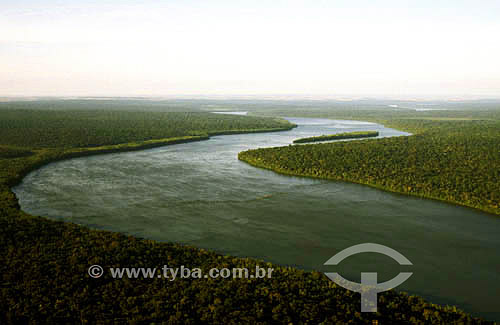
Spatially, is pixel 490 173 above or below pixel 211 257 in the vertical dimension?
above

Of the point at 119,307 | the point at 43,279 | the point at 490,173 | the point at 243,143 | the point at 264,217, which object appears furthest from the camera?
the point at 243,143

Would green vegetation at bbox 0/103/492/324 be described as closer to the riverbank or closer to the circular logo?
the circular logo

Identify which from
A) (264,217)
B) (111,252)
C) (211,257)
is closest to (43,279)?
(111,252)

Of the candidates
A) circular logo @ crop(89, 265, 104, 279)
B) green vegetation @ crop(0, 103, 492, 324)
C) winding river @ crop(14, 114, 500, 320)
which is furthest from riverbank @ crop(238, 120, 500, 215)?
circular logo @ crop(89, 265, 104, 279)

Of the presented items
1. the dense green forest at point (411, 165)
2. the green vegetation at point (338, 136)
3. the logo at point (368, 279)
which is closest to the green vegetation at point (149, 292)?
the logo at point (368, 279)

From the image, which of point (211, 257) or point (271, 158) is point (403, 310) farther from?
point (271, 158)

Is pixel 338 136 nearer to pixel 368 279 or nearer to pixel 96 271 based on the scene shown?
pixel 368 279

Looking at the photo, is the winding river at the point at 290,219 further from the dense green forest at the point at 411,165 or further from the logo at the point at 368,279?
the dense green forest at the point at 411,165
